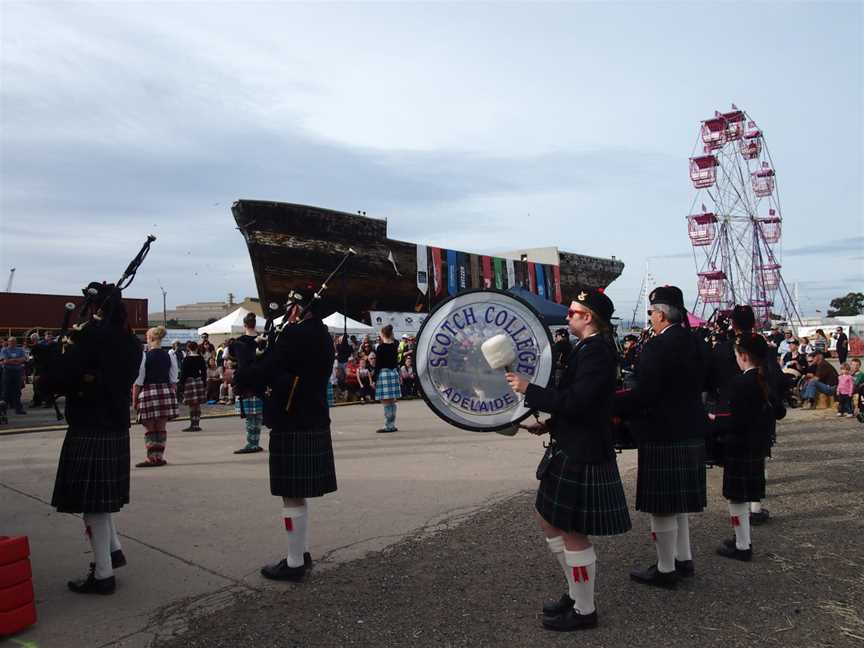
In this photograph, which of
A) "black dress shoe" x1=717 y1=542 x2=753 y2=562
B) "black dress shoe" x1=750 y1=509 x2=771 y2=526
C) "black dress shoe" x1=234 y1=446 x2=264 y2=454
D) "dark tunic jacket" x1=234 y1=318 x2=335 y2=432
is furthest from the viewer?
"black dress shoe" x1=234 y1=446 x2=264 y2=454

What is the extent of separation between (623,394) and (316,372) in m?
1.76

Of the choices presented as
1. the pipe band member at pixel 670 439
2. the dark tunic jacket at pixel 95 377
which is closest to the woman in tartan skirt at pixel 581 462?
the pipe band member at pixel 670 439

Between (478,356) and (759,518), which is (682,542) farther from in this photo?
(478,356)

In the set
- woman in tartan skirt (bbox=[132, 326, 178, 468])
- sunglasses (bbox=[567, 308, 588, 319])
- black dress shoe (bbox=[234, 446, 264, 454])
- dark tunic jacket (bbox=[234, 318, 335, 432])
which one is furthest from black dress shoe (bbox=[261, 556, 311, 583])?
black dress shoe (bbox=[234, 446, 264, 454])

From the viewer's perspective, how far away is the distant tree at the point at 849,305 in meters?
92.4

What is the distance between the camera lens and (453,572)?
13.4 ft

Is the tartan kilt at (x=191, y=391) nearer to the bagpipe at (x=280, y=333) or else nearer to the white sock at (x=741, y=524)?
the bagpipe at (x=280, y=333)

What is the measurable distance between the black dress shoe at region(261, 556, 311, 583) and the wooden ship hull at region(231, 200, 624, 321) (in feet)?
75.8

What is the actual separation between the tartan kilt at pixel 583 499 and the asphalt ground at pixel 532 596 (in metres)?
0.53

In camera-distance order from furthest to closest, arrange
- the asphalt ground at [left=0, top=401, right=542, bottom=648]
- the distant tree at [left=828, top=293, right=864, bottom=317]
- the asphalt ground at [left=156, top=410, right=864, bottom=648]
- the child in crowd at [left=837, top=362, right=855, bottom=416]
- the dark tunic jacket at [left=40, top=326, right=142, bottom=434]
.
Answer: the distant tree at [left=828, top=293, right=864, bottom=317]
the child in crowd at [left=837, top=362, right=855, bottom=416]
the dark tunic jacket at [left=40, top=326, right=142, bottom=434]
the asphalt ground at [left=0, top=401, right=542, bottom=648]
the asphalt ground at [left=156, top=410, right=864, bottom=648]

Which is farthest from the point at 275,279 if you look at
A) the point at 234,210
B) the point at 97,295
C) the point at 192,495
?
the point at 97,295

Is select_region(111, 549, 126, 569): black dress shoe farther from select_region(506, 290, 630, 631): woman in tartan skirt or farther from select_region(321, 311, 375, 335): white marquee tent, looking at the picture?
select_region(321, 311, 375, 335): white marquee tent

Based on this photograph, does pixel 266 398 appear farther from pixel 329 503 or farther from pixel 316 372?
pixel 329 503

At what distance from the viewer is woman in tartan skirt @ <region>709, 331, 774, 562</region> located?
439 centimetres
